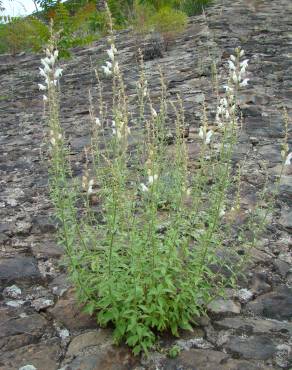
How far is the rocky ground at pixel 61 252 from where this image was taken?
2.74 meters

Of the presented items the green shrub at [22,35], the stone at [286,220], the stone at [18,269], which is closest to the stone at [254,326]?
the stone at [286,220]

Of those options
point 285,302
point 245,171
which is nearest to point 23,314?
point 285,302

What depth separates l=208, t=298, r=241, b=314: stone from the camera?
3062mm

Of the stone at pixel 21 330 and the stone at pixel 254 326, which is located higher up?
the stone at pixel 21 330

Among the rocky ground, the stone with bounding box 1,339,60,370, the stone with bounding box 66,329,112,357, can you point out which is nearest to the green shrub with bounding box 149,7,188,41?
the rocky ground

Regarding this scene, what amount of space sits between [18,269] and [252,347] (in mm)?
1680

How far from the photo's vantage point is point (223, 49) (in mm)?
8398

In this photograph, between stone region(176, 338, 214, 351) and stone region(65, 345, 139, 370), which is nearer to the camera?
stone region(65, 345, 139, 370)

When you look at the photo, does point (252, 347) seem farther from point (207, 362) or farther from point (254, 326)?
point (207, 362)

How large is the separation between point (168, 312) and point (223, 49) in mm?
6451

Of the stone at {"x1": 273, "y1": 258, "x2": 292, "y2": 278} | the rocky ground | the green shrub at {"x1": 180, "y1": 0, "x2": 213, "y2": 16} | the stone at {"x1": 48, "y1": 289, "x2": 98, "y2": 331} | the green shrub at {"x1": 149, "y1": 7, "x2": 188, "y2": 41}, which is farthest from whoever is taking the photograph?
the green shrub at {"x1": 180, "y1": 0, "x2": 213, "y2": 16}

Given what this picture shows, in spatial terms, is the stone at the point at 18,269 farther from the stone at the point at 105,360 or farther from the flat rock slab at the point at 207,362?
the flat rock slab at the point at 207,362

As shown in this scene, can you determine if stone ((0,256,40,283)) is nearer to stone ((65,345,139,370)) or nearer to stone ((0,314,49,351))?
stone ((0,314,49,351))

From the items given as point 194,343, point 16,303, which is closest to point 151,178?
point 194,343
